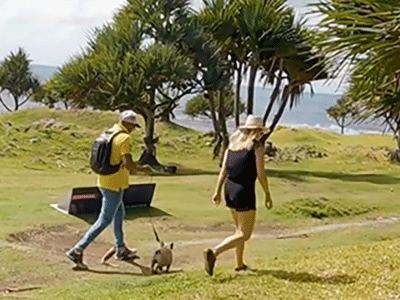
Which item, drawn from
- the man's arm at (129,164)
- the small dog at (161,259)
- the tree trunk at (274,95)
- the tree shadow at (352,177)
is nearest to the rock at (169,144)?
the tree trunk at (274,95)

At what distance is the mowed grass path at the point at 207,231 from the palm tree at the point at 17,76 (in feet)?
75.5

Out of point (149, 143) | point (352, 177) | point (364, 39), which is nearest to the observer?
point (364, 39)

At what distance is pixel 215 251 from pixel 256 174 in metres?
0.81

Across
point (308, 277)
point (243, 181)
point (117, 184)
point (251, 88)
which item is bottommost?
point (308, 277)

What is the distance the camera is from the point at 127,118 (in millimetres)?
7902

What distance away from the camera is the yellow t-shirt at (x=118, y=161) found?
7758 mm

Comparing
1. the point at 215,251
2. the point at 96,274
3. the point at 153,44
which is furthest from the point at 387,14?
the point at 153,44

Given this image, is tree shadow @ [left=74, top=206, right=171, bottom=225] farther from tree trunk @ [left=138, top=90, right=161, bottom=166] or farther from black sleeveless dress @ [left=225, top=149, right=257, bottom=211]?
tree trunk @ [left=138, top=90, right=161, bottom=166]

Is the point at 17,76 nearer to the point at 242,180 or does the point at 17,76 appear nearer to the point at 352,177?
the point at 352,177

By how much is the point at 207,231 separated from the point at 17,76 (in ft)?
137

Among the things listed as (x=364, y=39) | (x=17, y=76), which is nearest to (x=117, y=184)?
(x=364, y=39)

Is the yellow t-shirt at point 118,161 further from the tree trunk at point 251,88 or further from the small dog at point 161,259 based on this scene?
the tree trunk at point 251,88

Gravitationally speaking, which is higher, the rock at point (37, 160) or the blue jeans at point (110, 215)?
the blue jeans at point (110, 215)

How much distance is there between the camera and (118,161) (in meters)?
7.82
